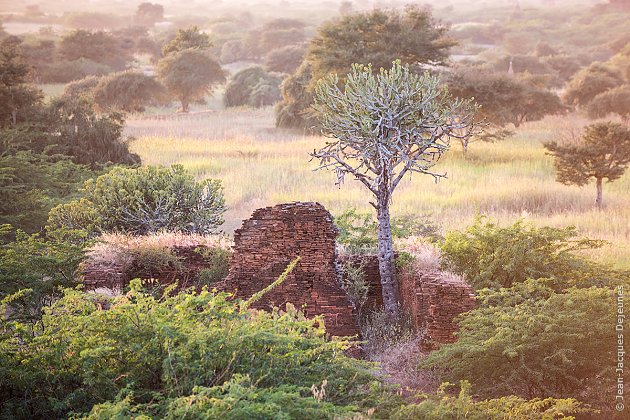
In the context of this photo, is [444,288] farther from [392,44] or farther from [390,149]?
[392,44]

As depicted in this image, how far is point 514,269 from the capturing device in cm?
1059

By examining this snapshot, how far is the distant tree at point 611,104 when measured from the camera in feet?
117

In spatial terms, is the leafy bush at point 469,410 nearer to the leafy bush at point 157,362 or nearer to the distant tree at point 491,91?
the leafy bush at point 157,362

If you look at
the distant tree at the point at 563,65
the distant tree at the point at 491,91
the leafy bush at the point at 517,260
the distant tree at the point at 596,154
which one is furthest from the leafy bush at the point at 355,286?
the distant tree at the point at 563,65

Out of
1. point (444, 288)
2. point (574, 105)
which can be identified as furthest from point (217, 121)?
point (444, 288)

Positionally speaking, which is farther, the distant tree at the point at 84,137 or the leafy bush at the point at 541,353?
the distant tree at the point at 84,137

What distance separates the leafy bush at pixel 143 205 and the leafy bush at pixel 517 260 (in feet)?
16.3

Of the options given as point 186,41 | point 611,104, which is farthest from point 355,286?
point 186,41

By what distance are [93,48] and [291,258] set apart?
53182 millimetres

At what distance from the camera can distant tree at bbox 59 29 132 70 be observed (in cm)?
5788

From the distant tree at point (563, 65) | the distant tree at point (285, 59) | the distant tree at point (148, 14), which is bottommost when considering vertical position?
the distant tree at point (563, 65)

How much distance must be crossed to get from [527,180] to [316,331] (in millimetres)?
15926

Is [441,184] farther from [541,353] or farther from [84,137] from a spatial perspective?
[541,353]

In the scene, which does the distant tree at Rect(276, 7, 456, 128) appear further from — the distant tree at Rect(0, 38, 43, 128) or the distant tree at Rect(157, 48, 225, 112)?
the distant tree at Rect(157, 48, 225, 112)
